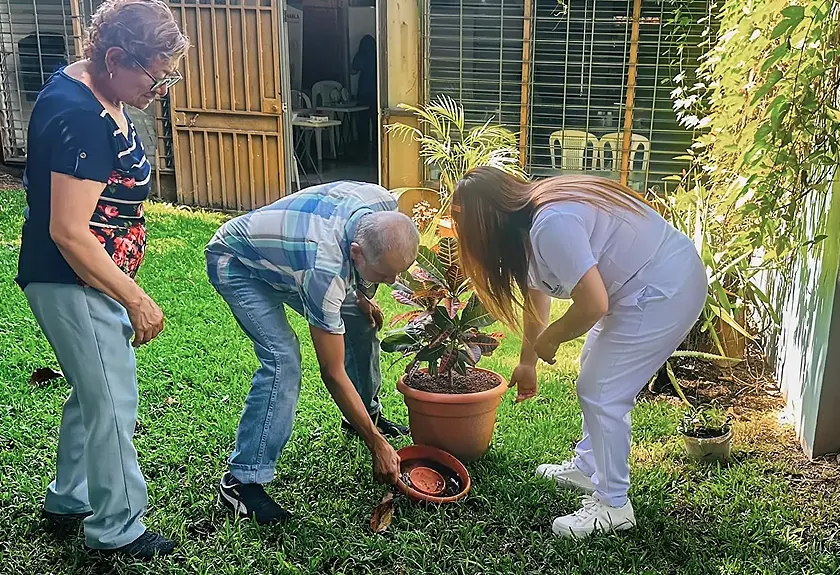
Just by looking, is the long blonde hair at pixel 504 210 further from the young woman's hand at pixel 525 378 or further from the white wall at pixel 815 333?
the white wall at pixel 815 333

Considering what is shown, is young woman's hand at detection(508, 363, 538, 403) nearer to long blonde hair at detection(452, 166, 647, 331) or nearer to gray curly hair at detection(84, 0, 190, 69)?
long blonde hair at detection(452, 166, 647, 331)

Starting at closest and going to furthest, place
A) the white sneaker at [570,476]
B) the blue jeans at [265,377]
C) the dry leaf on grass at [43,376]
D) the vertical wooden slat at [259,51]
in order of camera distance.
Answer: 1. the blue jeans at [265,377]
2. the white sneaker at [570,476]
3. the dry leaf on grass at [43,376]
4. the vertical wooden slat at [259,51]

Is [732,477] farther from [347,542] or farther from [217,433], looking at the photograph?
[217,433]

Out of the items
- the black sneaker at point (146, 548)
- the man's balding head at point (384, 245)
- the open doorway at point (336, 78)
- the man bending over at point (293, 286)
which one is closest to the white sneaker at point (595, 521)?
the man bending over at point (293, 286)

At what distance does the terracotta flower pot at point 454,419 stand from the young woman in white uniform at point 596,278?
1.41 ft

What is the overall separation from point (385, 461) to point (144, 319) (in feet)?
2.78

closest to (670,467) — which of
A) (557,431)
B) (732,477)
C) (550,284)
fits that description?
(732,477)

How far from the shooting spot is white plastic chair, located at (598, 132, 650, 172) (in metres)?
6.38

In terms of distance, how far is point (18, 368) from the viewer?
12.8 feet

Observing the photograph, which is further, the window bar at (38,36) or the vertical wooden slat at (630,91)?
the window bar at (38,36)

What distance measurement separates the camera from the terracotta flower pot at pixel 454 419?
2.96 m

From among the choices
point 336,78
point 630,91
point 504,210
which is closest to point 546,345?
point 504,210

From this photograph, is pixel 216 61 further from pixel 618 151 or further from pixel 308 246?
pixel 308 246

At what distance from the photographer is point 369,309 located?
3.07 m
